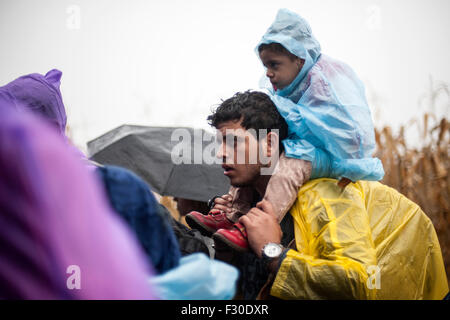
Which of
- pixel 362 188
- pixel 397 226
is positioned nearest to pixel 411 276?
pixel 397 226

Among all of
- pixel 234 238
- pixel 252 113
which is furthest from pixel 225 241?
pixel 252 113

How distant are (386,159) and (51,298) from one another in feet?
17.6

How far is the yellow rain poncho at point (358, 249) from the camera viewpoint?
1.68 meters

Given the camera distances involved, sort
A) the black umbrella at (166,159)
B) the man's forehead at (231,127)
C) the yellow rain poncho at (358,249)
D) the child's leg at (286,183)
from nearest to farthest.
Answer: the yellow rain poncho at (358,249) < the child's leg at (286,183) < the man's forehead at (231,127) < the black umbrella at (166,159)

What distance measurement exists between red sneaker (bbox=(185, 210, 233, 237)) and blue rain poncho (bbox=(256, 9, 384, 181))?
0.53m

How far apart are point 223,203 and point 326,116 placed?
30.5 inches

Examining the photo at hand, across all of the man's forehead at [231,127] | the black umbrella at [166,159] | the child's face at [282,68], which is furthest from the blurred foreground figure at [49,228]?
the black umbrella at [166,159]

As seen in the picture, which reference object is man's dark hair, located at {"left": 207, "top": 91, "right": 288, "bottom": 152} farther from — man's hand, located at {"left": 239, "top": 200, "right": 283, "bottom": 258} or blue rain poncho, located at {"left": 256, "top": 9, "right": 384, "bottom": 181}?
man's hand, located at {"left": 239, "top": 200, "right": 283, "bottom": 258}

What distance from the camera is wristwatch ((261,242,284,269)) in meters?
1.73

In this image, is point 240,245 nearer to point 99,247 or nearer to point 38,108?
point 99,247

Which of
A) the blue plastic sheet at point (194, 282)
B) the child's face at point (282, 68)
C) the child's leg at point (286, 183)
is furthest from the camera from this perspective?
the child's face at point (282, 68)

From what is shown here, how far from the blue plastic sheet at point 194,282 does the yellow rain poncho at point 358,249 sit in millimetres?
685

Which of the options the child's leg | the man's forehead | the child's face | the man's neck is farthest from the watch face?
the child's face

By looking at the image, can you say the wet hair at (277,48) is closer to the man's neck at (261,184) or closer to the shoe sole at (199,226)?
the man's neck at (261,184)
